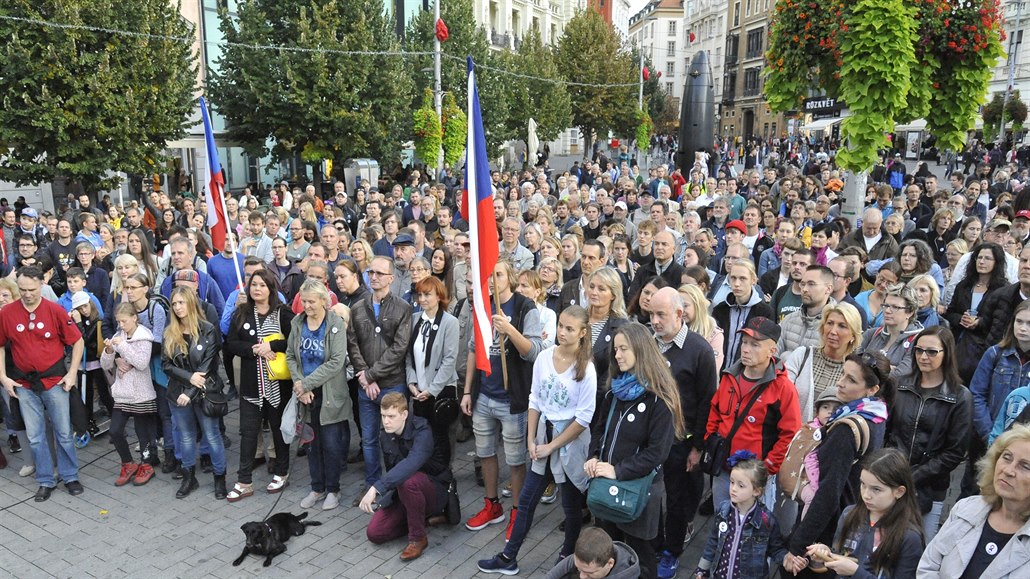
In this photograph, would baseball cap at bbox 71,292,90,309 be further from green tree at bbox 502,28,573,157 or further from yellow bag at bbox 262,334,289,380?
green tree at bbox 502,28,573,157

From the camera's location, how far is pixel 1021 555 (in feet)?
10.1

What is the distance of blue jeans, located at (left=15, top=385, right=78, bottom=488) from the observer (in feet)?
21.1

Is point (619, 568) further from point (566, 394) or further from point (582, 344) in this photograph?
point (582, 344)

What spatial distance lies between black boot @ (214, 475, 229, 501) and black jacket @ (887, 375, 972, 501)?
5.26 meters

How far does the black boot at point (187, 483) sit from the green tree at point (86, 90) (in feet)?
40.9

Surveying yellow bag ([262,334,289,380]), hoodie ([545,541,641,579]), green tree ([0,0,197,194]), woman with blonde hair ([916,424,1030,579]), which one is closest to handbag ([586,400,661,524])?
hoodie ([545,541,641,579])

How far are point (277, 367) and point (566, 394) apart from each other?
276 centimetres

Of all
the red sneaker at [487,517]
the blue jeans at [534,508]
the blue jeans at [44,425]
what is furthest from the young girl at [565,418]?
the blue jeans at [44,425]

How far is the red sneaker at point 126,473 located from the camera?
664cm

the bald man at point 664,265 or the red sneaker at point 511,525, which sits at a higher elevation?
the bald man at point 664,265

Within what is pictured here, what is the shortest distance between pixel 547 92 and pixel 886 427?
3480 centimetres

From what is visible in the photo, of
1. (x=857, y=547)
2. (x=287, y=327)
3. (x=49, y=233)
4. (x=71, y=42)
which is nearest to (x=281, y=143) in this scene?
(x=71, y=42)

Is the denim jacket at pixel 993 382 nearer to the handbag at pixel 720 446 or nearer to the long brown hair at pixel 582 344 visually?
the handbag at pixel 720 446

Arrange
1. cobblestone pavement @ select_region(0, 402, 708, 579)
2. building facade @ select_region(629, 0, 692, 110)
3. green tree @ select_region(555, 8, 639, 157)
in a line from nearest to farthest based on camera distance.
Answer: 1. cobblestone pavement @ select_region(0, 402, 708, 579)
2. green tree @ select_region(555, 8, 639, 157)
3. building facade @ select_region(629, 0, 692, 110)
